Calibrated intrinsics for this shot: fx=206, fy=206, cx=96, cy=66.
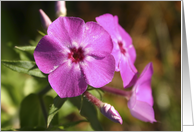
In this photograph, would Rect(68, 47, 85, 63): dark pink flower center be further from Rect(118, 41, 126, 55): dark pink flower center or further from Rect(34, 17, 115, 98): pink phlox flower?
Rect(118, 41, 126, 55): dark pink flower center

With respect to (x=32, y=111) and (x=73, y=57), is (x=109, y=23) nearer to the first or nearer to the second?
(x=73, y=57)

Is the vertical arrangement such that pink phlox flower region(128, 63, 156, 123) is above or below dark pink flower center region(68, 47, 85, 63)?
below

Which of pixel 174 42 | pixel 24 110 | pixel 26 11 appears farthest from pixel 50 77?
pixel 174 42

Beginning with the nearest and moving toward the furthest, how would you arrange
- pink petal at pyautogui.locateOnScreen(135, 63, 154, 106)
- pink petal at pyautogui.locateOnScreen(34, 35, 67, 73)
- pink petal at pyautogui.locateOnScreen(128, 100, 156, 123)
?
pink petal at pyautogui.locateOnScreen(34, 35, 67, 73), pink petal at pyautogui.locateOnScreen(128, 100, 156, 123), pink petal at pyautogui.locateOnScreen(135, 63, 154, 106)

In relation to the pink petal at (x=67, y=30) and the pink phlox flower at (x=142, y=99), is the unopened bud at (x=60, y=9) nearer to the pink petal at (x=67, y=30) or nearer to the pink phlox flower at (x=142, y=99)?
the pink petal at (x=67, y=30)

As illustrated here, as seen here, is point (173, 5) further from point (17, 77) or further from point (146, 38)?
point (17, 77)

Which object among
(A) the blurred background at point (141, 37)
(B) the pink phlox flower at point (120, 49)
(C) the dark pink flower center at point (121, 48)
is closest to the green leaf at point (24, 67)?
(B) the pink phlox flower at point (120, 49)

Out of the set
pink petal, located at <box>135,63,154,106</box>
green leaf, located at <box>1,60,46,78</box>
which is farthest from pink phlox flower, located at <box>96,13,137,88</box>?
green leaf, located at <box>1,60,46,78</box>
